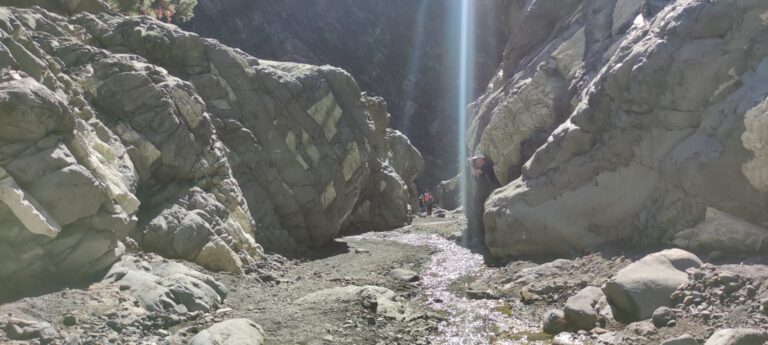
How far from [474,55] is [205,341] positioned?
89.4 m

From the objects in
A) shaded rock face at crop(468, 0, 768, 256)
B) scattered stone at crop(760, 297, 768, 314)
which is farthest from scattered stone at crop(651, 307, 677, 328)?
shaded rock face at crop(468, 0, 768, 256)

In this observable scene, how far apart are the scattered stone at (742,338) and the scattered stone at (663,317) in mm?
1829

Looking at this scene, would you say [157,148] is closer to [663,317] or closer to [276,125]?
[276,125]

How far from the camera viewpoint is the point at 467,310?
1542 cm

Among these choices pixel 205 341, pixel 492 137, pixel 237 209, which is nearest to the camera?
pixel 205 341

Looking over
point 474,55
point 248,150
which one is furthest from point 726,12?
point 474,55

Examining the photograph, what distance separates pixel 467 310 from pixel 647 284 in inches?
173

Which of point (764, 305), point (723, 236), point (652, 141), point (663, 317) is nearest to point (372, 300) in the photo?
point (663, 317)

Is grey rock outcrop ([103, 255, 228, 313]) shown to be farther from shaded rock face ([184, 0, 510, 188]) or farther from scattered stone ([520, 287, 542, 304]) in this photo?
shaded rock face ([184, 0, 510, 188])

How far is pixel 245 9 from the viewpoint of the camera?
93.2 meters

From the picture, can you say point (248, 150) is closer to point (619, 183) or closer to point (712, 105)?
point (619, 183)

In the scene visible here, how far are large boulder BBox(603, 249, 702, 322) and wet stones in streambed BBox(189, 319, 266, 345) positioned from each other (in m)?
7.71

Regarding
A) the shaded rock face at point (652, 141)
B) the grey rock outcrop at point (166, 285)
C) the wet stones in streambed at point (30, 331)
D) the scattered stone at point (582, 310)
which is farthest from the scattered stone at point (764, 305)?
the wet stones in streambed at point (30, 331)

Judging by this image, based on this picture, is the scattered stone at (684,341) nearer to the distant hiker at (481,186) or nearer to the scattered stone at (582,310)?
the scattered stone at (582,310)
